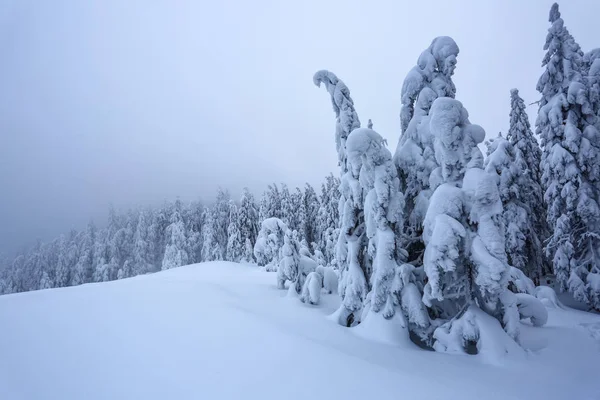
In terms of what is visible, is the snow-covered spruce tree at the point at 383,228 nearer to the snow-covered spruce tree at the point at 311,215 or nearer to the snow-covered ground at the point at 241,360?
the snow-covered ground at the point at 241,360

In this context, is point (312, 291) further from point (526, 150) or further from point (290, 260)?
point (526, 150)

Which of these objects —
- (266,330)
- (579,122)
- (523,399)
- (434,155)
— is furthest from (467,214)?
(579,122)

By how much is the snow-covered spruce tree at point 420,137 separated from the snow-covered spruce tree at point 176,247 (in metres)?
49.0

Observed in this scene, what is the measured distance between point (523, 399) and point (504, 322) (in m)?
2.64

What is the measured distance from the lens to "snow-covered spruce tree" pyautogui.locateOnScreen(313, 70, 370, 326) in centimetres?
849

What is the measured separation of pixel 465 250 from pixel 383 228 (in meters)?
2.00

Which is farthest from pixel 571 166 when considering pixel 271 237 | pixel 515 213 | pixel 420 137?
pixel 271 237

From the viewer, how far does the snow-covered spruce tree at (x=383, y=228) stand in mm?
7535

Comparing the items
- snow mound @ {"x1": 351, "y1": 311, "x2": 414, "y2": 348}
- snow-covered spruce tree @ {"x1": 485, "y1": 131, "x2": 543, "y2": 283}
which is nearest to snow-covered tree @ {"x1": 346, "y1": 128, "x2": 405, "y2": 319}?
snow mound @ {"x1": 351, "y1": 311, "x2": 414, "y2": 348}

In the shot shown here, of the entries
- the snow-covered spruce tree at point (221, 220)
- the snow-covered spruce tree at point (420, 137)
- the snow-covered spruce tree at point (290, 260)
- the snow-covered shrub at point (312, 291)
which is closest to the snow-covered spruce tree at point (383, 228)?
the snow-covered spruce tree at point (420, 137)

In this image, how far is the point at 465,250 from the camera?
7.00m

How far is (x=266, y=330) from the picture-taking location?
6.93 meters

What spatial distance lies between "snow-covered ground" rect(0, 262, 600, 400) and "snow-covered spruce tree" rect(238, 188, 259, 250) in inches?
1539

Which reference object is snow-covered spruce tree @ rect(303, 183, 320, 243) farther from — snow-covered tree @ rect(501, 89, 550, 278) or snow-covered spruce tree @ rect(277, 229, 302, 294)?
snow-covered spruce tree @ rect(277, 229, 302, 294)
